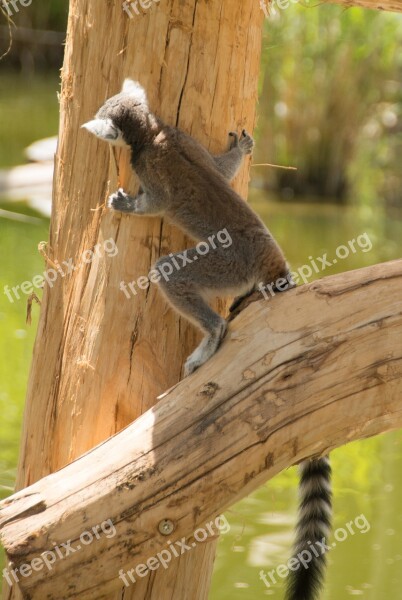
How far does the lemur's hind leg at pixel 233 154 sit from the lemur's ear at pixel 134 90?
0.34m

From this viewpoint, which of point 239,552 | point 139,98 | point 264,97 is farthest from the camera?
point 264,97

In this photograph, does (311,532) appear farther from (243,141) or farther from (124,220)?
(243,141)

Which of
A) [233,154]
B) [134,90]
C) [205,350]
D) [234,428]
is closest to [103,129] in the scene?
[134,90]

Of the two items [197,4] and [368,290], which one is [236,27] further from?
[368,290]

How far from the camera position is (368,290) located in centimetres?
Result: 323

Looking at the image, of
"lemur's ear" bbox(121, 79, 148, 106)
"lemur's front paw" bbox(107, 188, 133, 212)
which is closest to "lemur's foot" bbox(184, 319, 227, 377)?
"lemur's front paw" bbox(107, 188, 133, 212)

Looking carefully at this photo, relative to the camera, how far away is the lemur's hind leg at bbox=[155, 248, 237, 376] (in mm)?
3271

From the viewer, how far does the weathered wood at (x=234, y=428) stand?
3152 millimetres

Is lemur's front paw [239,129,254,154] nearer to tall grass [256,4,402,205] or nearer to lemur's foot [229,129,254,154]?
lemur's foot [229,129,254,154]

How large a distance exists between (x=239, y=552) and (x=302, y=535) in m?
1.94

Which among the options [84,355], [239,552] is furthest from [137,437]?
[239,552]

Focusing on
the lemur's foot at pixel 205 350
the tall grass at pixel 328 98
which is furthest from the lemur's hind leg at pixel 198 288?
the tall grass at pixel 328 98

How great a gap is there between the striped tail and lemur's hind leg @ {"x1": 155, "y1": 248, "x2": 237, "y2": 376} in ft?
1.90

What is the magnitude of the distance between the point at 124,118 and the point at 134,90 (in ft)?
0.46
